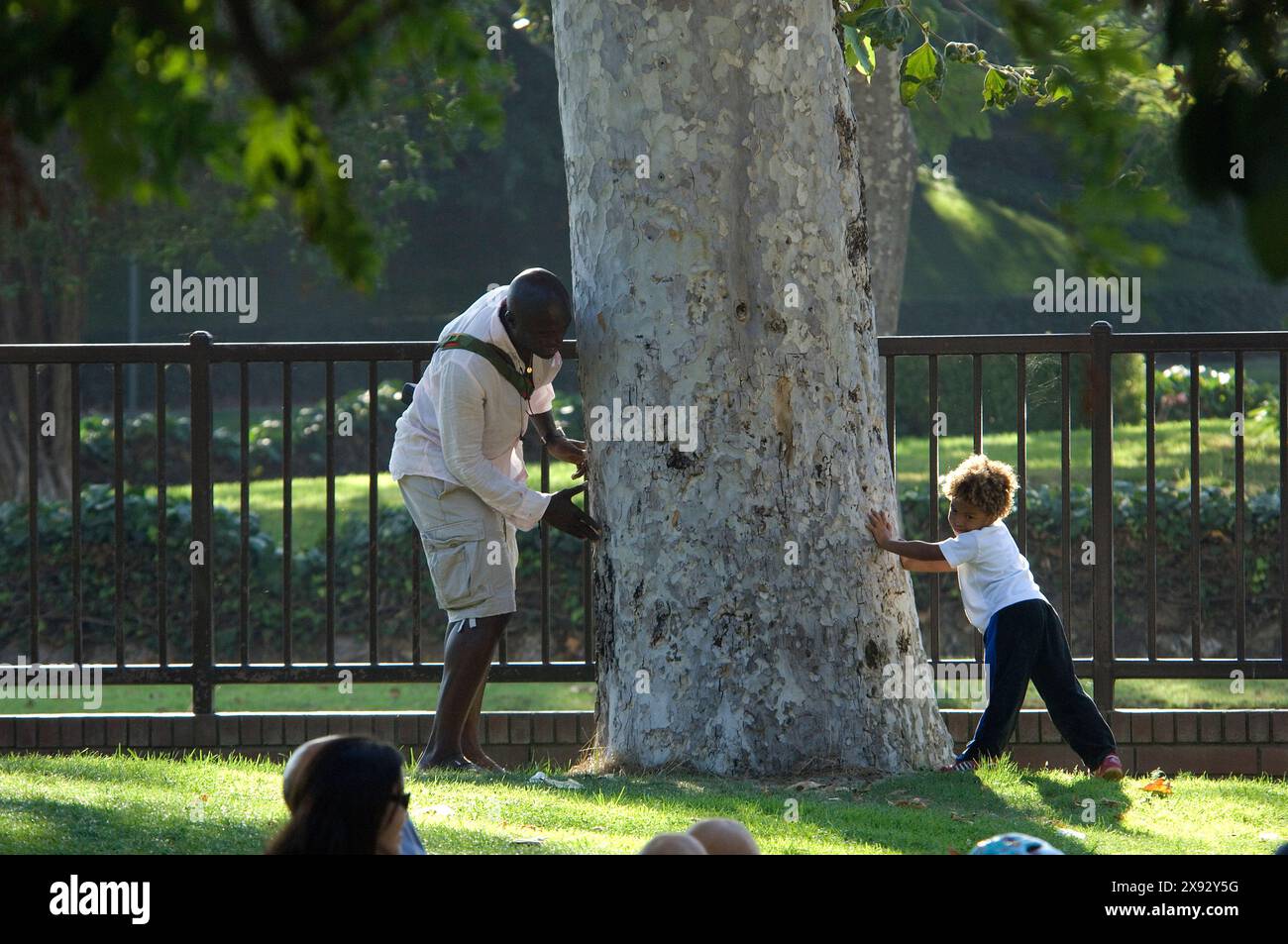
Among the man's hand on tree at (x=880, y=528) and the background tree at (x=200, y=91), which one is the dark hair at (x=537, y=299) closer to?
the man's hand on tree at (x=880, y=528)

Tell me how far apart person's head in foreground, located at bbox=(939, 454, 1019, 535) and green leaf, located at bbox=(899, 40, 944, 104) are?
1.74 metres

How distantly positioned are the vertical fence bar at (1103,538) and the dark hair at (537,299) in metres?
2.25

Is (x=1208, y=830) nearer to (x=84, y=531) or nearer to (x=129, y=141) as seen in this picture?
(x=129, y=141)

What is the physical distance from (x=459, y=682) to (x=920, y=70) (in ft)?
10.0

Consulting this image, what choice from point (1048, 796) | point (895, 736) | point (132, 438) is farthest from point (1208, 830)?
point (132, 438)

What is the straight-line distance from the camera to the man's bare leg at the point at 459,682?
5.45 metres

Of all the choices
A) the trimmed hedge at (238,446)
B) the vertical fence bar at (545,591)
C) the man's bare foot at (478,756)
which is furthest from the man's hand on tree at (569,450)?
the trimmed hedge at (238,446)

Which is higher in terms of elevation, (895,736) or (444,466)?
(444,466)

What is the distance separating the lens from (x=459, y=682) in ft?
17.9

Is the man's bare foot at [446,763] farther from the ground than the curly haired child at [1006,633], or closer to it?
closer to it

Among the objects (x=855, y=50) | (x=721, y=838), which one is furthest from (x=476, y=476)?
(x=721, y=838)

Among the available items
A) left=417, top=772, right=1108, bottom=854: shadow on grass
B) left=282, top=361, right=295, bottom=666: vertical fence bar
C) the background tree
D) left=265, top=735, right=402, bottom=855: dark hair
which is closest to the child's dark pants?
left=417, top=772, right=1108, bottom=854: shadow on grass
